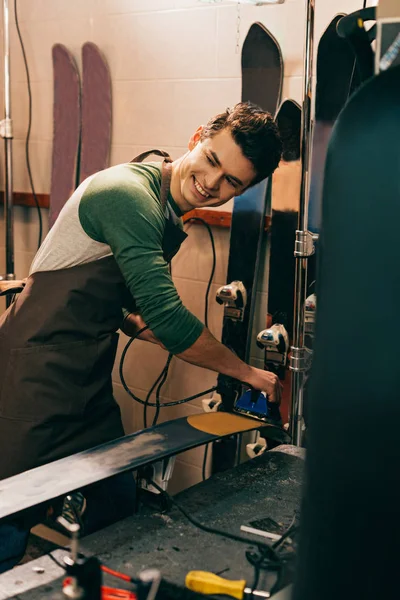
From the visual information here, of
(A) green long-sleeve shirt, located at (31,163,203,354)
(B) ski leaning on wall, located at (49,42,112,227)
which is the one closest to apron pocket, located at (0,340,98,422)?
(A) green long-sleeve shirt, located at (31,163,203,354)

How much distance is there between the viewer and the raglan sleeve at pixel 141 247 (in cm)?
158

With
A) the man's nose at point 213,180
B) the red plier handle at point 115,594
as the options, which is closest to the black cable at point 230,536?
the red plier handle at point 115,594

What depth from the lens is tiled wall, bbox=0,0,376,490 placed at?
85.5 inches

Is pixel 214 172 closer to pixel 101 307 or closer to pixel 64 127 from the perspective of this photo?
pixel 101 307

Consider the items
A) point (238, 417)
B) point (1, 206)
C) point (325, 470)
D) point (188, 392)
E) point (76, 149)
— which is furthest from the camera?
point (1, 206)

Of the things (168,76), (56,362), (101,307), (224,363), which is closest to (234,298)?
(224,363)

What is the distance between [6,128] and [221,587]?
207 cm

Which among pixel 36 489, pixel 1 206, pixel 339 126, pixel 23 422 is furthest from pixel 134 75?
pixel 339 126

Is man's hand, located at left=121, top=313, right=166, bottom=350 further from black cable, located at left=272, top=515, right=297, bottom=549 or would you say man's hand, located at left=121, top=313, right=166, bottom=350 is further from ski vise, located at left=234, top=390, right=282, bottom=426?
black cable, located at left=272, top=515, right=297, bottom=549

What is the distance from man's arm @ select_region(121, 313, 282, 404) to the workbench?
31cm

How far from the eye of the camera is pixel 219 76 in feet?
7.32

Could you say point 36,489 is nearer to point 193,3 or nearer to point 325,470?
point 325,470

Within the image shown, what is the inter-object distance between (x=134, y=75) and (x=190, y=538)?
179 cm

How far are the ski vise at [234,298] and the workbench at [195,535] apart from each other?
73cm
